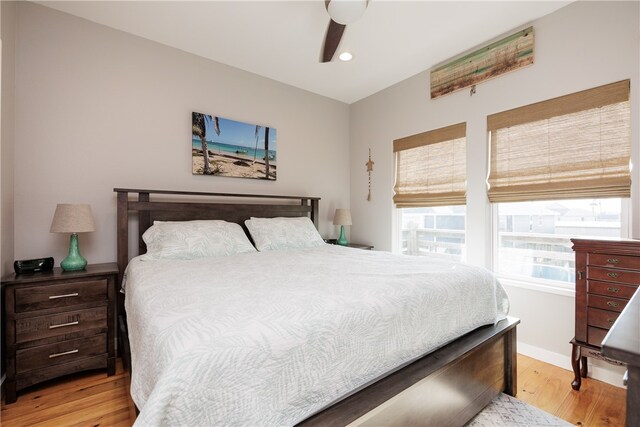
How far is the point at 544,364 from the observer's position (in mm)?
2303

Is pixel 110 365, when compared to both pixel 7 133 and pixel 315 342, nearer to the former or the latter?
pixel 7 133

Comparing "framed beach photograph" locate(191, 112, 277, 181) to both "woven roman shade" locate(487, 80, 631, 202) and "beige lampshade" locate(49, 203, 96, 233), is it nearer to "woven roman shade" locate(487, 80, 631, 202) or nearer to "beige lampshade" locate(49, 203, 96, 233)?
"beige lampshade" locate(49, 203, 96, 233)

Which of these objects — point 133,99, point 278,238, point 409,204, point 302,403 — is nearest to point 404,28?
point 409,204

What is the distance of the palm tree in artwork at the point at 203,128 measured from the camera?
2889 millimetres

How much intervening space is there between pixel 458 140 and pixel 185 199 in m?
2.85

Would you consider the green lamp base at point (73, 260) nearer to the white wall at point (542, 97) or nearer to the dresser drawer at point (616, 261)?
the white wall at point (542, 97)

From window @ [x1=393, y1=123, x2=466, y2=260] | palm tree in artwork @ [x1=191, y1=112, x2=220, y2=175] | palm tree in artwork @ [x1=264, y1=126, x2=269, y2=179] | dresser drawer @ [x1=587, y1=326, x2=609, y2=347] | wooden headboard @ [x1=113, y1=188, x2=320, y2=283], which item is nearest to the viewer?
dresser drawer @ [x1=587, y1=326, x2=609, y2=347]

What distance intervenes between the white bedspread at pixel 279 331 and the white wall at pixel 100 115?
1162mm

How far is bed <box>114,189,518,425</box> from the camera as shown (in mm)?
816

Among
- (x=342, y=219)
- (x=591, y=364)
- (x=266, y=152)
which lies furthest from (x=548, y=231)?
(x=266, y=152)

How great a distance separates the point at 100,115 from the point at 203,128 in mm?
832

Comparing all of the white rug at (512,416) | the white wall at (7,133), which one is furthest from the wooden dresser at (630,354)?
the white wall at (7,133)

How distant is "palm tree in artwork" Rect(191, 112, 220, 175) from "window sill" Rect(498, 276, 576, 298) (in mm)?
3045

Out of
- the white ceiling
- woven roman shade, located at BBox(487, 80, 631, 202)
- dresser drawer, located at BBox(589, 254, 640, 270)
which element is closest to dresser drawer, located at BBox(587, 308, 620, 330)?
dresser drawer, located at BBox(589, 254, 640, 270)
